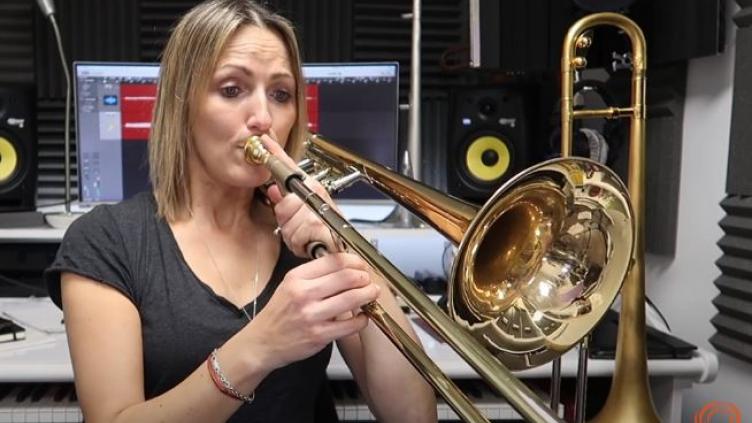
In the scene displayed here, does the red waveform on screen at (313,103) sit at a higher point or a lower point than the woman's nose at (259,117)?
higher

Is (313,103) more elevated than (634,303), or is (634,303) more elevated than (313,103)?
(313,103)

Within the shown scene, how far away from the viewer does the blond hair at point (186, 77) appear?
1.15 meters

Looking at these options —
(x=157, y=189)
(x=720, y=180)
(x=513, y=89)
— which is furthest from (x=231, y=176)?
(x=720, y=180)

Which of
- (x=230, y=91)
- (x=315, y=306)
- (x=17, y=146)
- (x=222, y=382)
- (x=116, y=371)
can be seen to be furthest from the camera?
(x=17, y=146)

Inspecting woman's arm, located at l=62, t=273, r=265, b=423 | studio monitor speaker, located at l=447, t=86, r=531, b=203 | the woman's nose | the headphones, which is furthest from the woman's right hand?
studio monitor speaker, located at l=447, t=86, r=531, b=203

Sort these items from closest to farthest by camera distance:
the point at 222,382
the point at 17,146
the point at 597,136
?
the point at 222,382, the point at 597,136, the point at 17,146

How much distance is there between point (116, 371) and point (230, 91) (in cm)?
52

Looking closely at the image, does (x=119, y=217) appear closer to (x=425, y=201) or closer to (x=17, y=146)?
(x=425, y=201)

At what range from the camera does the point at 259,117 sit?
1116 mm

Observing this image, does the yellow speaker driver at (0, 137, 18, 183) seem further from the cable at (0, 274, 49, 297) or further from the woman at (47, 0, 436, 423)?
the woman at (47, 0, 436, 423)

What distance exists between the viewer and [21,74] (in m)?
2.37

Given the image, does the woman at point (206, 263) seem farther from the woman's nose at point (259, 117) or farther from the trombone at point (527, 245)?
the trombone at point (527, 245)

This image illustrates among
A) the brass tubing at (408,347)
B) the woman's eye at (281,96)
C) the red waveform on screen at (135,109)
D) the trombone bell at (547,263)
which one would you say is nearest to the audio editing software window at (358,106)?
the red waveform on screen at (135,109)

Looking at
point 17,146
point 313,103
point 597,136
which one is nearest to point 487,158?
point 597,136
